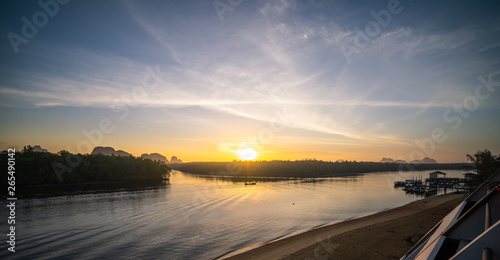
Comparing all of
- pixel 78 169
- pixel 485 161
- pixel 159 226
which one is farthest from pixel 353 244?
pixel 78 169

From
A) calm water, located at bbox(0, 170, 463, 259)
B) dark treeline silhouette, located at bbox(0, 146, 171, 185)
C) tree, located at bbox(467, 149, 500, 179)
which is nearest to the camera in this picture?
calm water, located at bbox(0, 170, 463, 259)

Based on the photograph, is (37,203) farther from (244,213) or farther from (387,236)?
(387,236)

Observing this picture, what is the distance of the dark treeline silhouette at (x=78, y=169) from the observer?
73812 millimetres

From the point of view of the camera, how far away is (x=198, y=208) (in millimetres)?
42625

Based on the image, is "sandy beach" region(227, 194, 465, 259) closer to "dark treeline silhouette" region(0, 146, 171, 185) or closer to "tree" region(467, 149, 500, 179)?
"tree" region(467, 149, 500, 179)

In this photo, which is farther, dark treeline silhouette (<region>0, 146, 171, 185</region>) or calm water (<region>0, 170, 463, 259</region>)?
dark treeline silhouette (<region>0, 146, 171, 185</region>)

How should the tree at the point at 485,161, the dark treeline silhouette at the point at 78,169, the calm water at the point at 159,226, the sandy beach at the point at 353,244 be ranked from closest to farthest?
the sandy beach at the point at 353,244 → the calm water at the point at 159,226 → the tree at the point at 485,161 → the dark treeline silhouette at the point at 78,169

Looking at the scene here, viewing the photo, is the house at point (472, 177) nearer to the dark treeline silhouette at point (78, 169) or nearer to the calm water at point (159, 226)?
the calm water at point (159, 226)

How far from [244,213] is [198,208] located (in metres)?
9.58

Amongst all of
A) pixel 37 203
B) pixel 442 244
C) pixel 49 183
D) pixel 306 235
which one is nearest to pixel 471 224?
pixel 442 244

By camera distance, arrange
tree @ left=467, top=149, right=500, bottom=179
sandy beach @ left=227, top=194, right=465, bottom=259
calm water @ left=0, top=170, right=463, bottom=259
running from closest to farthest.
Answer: sandy beach @ left=227, top=194, right=465, bottom=259
calm water @ left=0, top=170, right=463, bottom=259
tree @ left=467, top=149, right=500, bottom=179

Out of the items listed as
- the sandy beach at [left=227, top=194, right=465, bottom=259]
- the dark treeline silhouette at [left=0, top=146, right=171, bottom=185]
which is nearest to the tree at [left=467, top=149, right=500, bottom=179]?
the sandy beach at [left=227, top=194, right=465, bottom=259]

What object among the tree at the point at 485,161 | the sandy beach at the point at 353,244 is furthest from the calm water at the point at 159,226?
the tree at the point at 485,161

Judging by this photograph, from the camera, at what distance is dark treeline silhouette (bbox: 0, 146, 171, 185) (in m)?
73.8
